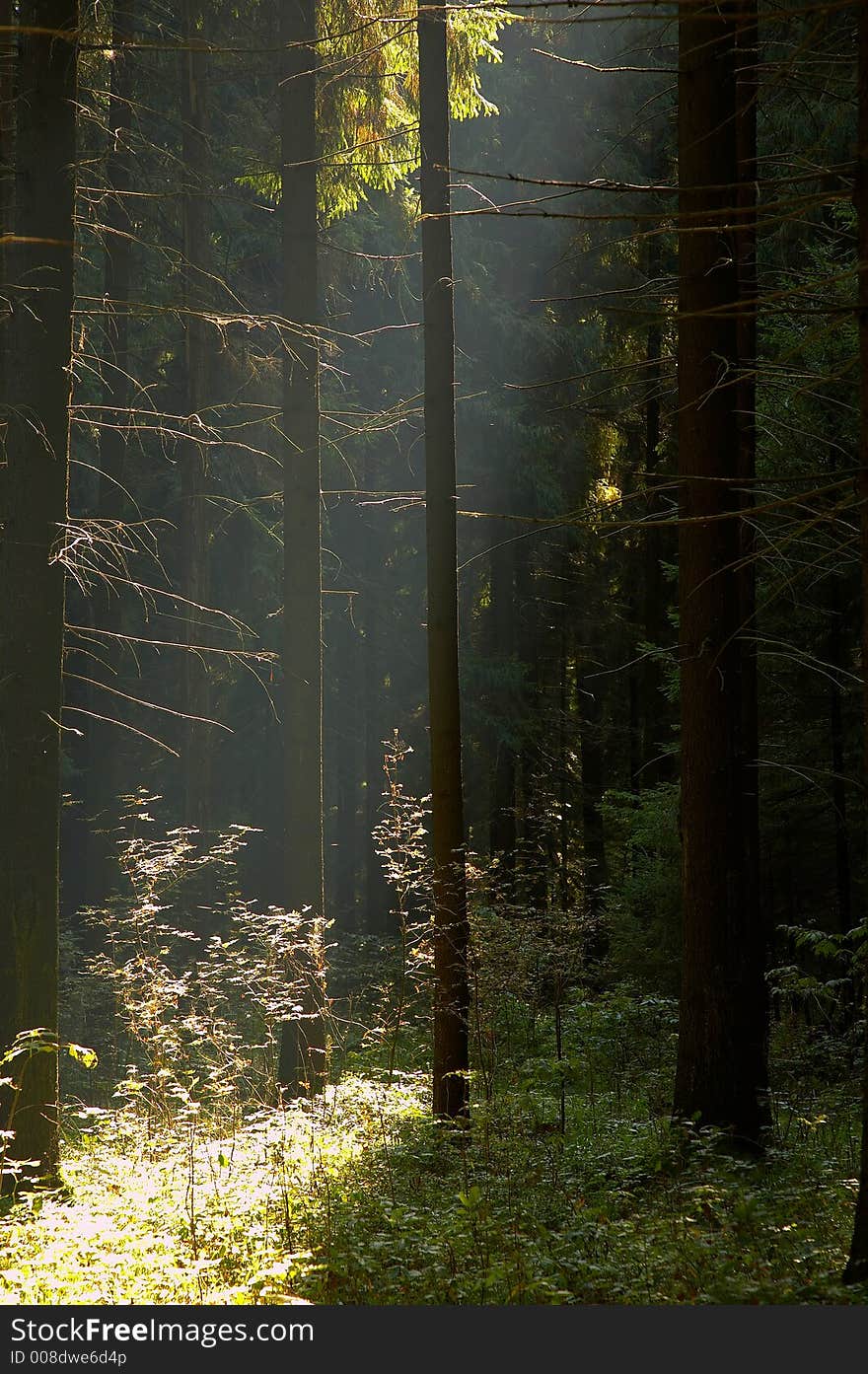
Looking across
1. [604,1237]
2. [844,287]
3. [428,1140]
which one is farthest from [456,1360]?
[844,287]

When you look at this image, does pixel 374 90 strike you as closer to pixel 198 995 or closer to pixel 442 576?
pixel 442 576

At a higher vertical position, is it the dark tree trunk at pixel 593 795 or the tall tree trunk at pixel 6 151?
the tall tree trunk at pixel 6 151

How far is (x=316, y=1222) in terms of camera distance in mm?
5637

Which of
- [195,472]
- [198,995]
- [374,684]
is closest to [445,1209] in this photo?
[198,995]

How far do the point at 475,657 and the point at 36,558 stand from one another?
12.2 meters

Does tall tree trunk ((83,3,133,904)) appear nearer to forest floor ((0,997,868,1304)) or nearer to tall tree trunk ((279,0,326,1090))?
tall tree trunk ((279,0,326,1090))

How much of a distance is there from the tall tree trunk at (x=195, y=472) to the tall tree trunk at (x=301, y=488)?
6114 mm

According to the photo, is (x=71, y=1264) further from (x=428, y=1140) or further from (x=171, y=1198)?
(x=428, y=1140)

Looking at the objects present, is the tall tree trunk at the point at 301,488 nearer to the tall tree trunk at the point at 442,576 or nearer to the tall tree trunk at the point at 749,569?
the tall tree trunk at the point at 442,576

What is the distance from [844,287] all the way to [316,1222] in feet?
26.5

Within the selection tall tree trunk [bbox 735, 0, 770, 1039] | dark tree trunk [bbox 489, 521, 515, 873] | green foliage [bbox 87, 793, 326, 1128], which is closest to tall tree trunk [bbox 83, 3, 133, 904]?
green foliage [bbox 87, 793, 326, 1128]

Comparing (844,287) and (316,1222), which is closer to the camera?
(316,1222)

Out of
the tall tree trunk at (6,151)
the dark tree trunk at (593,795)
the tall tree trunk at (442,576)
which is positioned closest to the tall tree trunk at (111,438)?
the tall tree trunk at (6,151)

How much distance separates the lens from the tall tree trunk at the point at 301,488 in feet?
31.6
